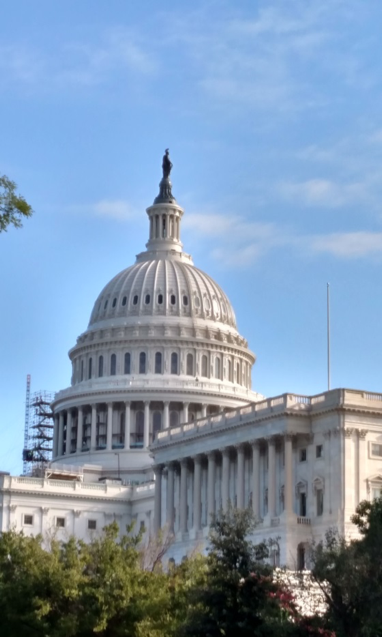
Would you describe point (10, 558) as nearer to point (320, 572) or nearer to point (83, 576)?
point (83, 576)

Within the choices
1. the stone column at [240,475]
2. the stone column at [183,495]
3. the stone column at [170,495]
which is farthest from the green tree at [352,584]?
the stone column at [170,495]

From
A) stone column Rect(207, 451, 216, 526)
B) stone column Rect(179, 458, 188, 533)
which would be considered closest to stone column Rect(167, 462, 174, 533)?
stone column Rect(179, 458, 188, 533)

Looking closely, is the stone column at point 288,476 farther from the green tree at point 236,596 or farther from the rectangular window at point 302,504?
the green tree at point 236,596

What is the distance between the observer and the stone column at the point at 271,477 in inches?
5807

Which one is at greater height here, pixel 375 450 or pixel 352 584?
pixel 375 450

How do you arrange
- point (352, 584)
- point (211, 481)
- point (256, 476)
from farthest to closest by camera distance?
point (211, 481) → point (256, 476) → point (352, 584)

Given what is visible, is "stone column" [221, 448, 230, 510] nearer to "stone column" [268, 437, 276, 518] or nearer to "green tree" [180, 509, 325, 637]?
"stone column" [268, 437, 276, 518]

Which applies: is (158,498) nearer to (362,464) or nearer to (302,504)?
(302,504)

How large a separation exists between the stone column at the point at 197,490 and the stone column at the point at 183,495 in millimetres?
2907

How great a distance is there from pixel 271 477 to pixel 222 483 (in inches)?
444

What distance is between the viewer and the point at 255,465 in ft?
498

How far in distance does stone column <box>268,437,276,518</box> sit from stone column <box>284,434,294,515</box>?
5.96ft

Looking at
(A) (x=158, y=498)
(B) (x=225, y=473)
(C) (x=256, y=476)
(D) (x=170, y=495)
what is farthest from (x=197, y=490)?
(C) (x=256, y=476)

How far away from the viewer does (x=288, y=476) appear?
146375 millimetres
